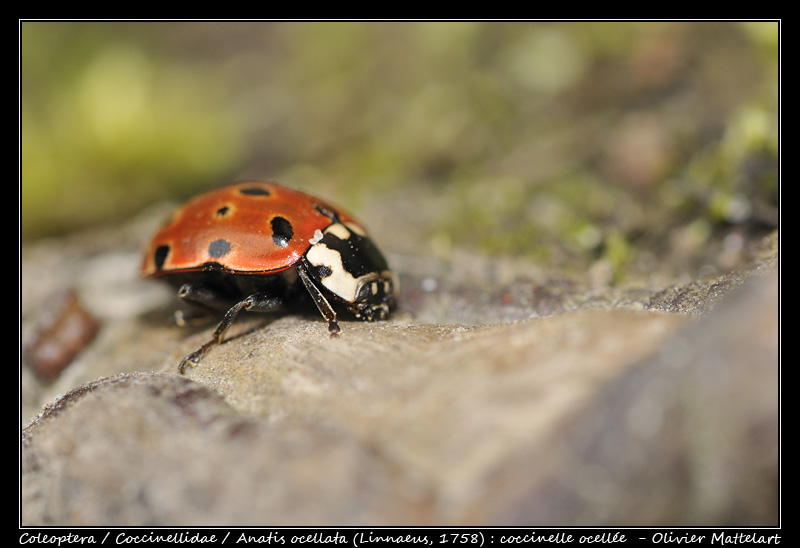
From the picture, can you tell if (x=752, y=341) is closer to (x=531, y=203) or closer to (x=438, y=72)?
(x=531, y=203)

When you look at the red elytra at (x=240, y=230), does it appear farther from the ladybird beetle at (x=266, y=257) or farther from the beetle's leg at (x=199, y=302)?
the beetle's leg at (x=199, y=302)

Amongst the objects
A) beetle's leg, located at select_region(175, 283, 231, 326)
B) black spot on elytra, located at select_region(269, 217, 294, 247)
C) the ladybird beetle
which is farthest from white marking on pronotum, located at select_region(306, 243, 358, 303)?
beetle's leg, located at select_region(175, 283, 231, 326)

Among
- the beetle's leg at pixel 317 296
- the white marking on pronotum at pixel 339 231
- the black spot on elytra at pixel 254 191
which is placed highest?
the black spot on elytra at pixel 254 191

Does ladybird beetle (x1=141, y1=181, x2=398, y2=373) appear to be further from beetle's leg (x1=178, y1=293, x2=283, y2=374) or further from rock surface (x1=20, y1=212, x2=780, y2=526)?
rock surface (x1=20, y1=212, x2=780, y2=526)

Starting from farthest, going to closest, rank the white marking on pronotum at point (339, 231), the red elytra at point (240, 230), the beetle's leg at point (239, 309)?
1. the white marking on pronotum at point (339, 231)
2. the red elytra at point (240, 230)
3. the beetle's leg at point (239, 309)

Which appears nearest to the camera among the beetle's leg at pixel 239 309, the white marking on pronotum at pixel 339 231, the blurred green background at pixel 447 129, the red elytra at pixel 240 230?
the beetle's leg at pixel 239 309

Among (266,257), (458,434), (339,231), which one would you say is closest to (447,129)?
(339,231)

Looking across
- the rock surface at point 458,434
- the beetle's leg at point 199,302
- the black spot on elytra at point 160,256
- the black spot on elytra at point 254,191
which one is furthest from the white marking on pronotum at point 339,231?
the rock surface at point 458,434

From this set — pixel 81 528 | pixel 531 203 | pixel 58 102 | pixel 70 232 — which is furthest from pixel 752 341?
pixel 58 102

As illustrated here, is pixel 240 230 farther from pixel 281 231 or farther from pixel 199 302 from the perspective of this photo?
pixel 199 302
